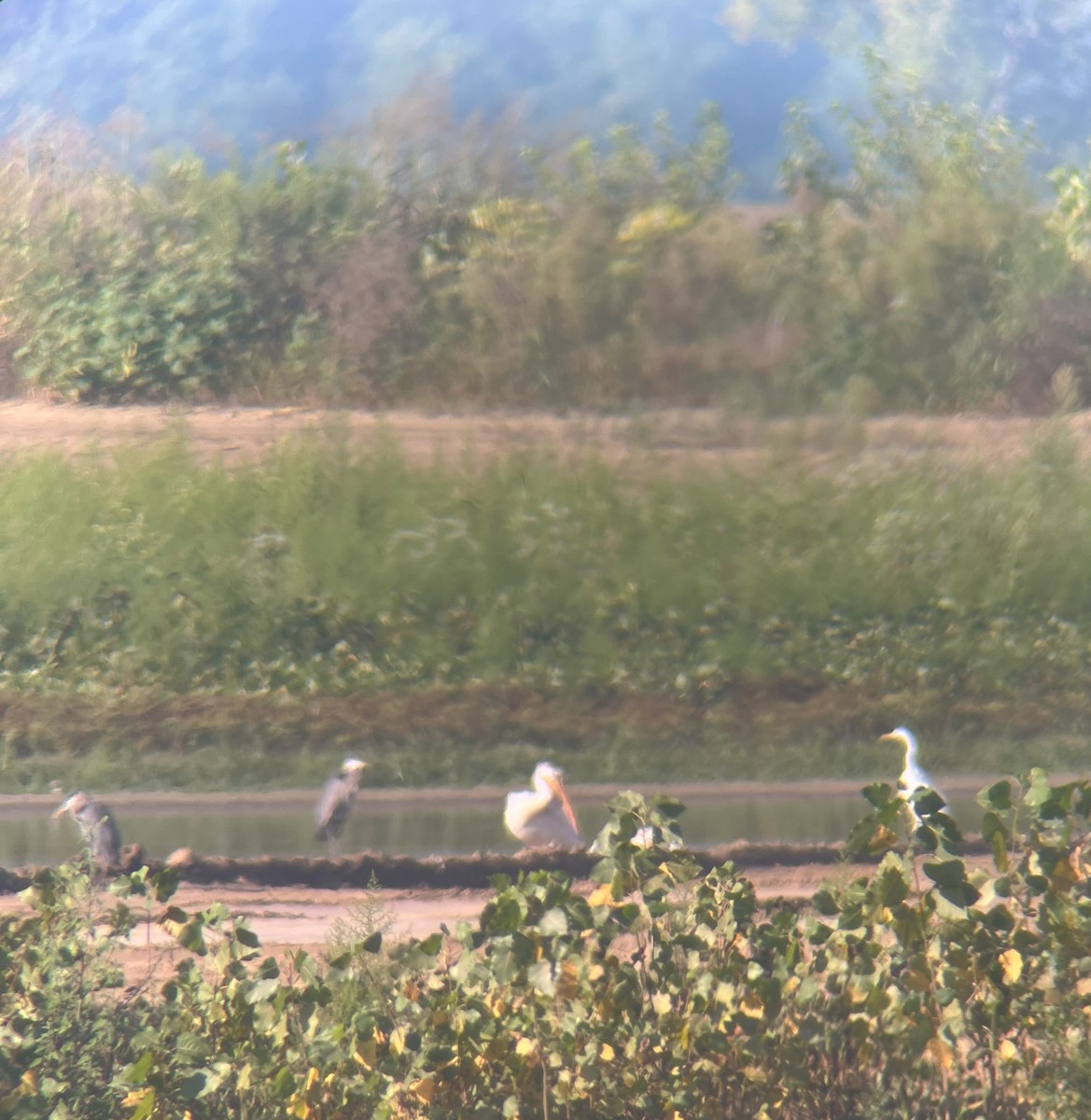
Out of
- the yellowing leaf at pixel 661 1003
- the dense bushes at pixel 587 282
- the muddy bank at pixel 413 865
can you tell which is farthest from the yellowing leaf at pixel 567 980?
the dense bushes at pixel 587 282

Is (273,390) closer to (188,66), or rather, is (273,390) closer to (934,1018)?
(188,66)

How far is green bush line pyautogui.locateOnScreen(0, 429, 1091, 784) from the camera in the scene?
10.8 feet

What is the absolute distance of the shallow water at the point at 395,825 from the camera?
3.42m

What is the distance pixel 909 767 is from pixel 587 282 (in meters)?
1.51

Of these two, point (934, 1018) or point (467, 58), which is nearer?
point (934, 1018)

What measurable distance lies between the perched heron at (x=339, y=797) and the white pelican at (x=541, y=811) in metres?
0.41

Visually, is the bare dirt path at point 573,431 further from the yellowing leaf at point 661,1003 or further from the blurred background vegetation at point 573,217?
the yellowing leaf at point 661,1003

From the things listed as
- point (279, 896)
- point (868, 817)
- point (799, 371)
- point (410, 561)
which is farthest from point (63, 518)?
point (868, 817)

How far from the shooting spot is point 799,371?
333cm

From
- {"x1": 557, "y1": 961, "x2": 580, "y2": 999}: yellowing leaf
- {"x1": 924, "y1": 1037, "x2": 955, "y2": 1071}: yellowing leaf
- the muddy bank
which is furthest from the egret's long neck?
{"x1": 557, "y1": 961, "x2": 580, "y2": 999}: yellowing leaf

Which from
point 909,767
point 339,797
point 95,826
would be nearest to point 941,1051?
point 909,767

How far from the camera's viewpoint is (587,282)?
3.36 m

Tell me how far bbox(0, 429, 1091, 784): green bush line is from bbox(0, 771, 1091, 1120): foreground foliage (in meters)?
0.30

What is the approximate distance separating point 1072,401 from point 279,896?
2625 millimetres
